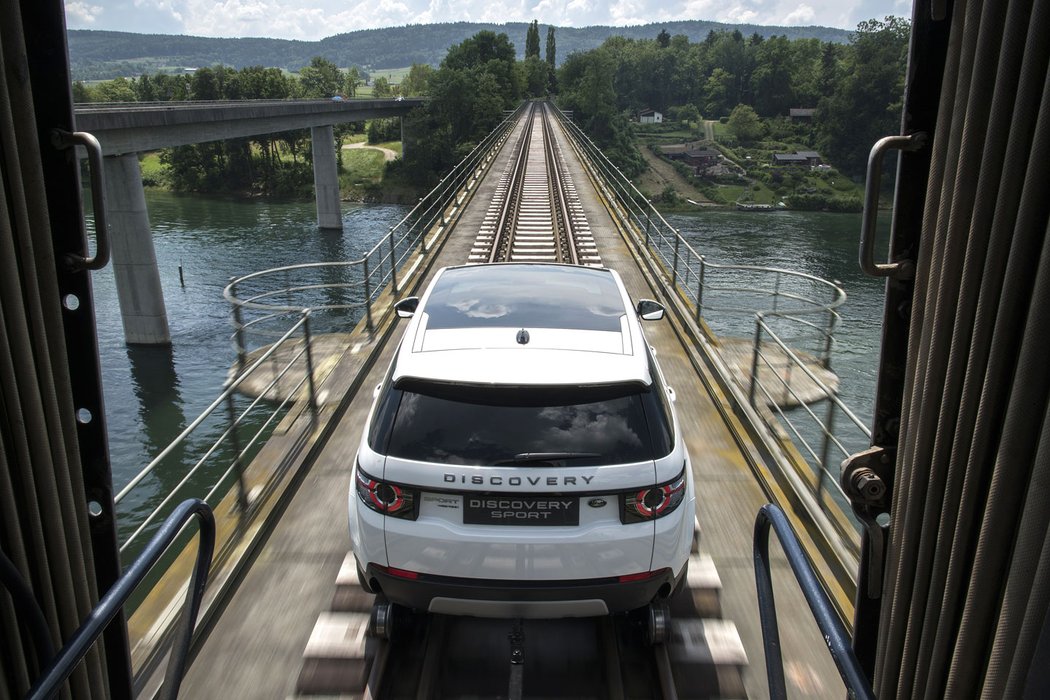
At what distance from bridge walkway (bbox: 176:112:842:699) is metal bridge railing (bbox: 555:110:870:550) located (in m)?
0.54

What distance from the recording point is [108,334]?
26469 mm

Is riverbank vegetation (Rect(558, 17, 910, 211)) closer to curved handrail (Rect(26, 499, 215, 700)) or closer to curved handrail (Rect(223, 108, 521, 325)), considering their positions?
curved handrail (Rect(223, 108, 521, 325))

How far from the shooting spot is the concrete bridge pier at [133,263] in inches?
989

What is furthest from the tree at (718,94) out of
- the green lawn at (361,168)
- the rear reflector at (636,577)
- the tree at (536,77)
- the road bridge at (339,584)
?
the rear reflector at (636,577)

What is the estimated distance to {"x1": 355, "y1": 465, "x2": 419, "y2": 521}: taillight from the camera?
3.53 m

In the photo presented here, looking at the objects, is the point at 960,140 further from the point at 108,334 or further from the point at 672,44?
the point at 672,44

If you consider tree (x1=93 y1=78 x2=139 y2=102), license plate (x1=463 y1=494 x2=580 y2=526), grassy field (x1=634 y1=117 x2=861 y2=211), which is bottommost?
grassy field (x1=634 y1=117 x2=861 y2=211)

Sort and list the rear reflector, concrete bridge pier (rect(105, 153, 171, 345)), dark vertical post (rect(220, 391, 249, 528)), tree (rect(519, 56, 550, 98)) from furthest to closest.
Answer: tree (rect(519, 56, 550, 98)), concrete bridge pier (rect(105, 153, 171, 345)), dark vertical post (rect(220, 391, 249, 528)), the rear reflector

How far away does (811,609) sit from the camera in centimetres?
269

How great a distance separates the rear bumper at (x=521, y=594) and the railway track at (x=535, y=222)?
11331 mm

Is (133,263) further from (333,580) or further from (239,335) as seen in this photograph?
(333,580)

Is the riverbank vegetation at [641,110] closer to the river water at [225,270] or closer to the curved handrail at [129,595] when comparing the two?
the river water at [225,270]

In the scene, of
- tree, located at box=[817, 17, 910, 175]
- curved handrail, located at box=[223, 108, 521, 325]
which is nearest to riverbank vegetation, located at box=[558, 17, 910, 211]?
tree, located at box=[817, 17, 910, 175]

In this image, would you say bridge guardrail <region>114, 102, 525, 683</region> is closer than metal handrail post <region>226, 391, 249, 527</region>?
Yes
